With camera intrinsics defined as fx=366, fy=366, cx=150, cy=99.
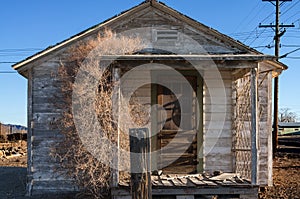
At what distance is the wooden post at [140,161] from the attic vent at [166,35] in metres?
5.61

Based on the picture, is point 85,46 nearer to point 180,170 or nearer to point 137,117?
point 137,117

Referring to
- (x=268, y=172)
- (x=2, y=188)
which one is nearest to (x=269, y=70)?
(x=268, y=172)

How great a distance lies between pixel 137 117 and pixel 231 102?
8.26 feet

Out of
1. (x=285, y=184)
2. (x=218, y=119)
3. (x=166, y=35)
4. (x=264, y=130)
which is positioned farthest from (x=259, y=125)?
(x=166, y=35)

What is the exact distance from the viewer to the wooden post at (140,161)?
4301 millimetres

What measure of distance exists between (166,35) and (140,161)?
5.86 metres

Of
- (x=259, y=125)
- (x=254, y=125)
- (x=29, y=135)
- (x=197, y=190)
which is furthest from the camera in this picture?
(x=259, y=125)

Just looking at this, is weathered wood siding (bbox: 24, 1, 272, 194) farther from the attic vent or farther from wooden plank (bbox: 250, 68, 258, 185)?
wooden plank (bbox: 250, 68, 258, 185)

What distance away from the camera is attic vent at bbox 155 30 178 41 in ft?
31.5

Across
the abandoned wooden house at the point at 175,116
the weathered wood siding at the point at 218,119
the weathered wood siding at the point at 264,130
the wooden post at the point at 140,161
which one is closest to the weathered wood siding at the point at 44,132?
the abandoned wooden house at the point at 175,116

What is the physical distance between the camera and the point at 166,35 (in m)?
9.62

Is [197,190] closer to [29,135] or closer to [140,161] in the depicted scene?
[140,161]

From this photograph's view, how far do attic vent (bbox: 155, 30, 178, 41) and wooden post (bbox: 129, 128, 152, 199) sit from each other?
5.61 metres

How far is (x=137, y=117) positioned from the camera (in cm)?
838
